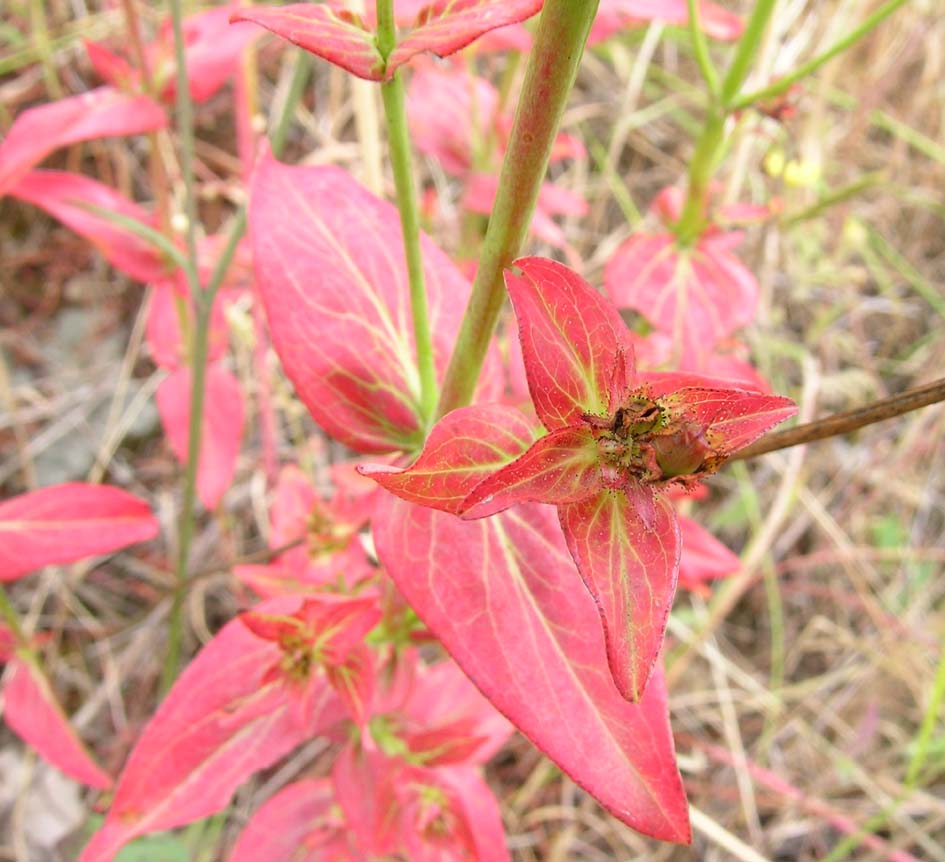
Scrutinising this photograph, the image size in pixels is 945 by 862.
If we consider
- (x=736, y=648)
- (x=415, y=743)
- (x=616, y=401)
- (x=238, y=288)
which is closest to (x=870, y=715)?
(x=736, y=648)

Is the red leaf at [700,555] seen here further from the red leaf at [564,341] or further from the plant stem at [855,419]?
the red leaf at [564,341]

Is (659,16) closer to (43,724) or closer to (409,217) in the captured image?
(409,217)

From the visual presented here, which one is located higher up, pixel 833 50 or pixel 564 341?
pixel 833 50

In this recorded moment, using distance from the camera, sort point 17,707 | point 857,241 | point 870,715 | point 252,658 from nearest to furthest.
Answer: point 252,658 → point 17,707 → point 870,715 → point 857,241

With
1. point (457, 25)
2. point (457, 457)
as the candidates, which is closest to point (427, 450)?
point (457, 457)

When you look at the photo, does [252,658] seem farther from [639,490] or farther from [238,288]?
[238,288]

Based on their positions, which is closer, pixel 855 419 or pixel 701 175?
pixel 855 419
